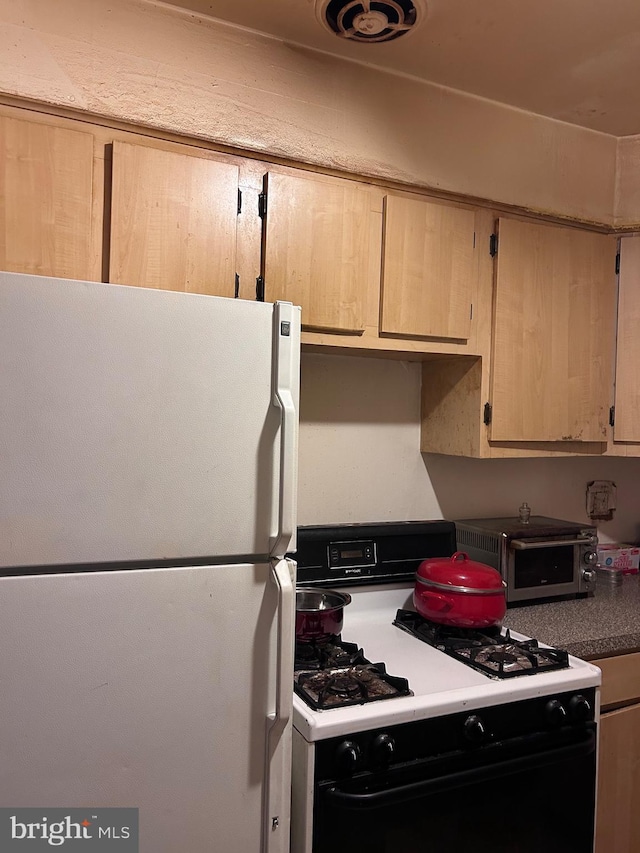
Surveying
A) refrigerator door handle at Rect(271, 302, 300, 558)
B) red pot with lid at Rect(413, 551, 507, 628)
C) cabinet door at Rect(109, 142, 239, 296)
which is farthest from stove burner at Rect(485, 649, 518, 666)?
cabinet door at Rect(109, 142, 239, 296)

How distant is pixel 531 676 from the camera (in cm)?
154

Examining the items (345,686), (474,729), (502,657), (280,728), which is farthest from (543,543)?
(280,728)

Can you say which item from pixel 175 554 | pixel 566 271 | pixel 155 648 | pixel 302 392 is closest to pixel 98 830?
pixel 155 648

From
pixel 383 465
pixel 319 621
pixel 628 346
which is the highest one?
pixel 628 346

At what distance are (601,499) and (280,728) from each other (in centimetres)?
185

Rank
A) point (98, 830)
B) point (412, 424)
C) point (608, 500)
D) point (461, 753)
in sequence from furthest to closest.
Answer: point (608, 500)
point (412, 424)
point (461, 753)
point (98, 830)

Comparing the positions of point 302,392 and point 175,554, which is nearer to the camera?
point 175,554

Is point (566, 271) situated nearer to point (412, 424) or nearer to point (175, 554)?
point (412, 424)

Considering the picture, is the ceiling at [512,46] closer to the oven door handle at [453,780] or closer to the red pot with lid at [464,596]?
the red pot with lid at [464,596]

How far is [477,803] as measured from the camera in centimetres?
143

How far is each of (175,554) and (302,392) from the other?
3.24ft

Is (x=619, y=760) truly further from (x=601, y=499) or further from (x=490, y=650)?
(x=601, y=499)

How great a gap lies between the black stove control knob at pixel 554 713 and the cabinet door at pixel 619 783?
30 cm

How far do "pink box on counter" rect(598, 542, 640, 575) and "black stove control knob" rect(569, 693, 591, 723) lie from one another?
1.05 meters
